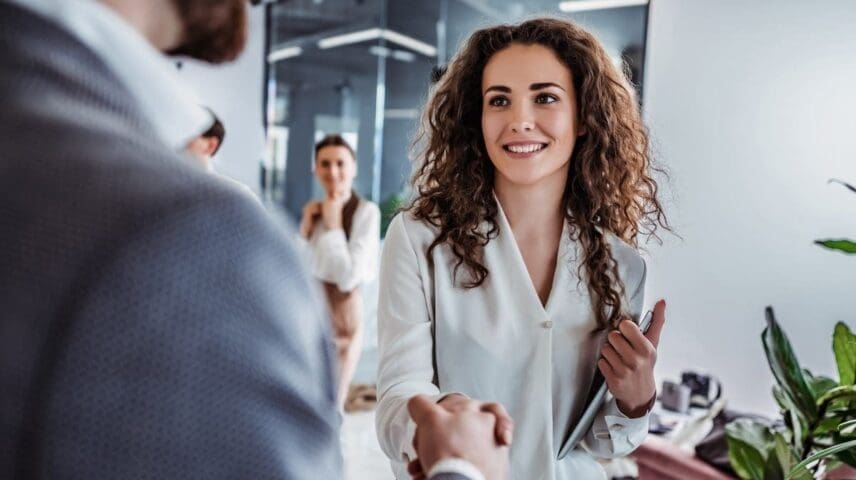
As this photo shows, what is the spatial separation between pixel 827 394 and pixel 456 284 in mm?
Result: 874

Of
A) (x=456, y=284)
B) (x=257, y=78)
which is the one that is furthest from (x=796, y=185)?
(x=257, y=78)

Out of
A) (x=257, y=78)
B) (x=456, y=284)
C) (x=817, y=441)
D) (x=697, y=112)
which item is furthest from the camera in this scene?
(x=257, y=78)

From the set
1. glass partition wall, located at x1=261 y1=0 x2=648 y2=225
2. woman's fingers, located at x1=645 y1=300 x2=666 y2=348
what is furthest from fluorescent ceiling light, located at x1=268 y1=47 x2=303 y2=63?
woman's fingers, located at x1=645 y1=300 x2=666 y2=348

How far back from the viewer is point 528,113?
3.85ft

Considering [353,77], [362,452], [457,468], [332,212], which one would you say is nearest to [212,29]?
[457,468]

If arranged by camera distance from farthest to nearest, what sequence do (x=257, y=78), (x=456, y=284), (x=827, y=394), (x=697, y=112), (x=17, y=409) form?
(x=257, y=78) < (x=697, y=112) < (x=827, y=394) < (x=456, y=284) < (x=17, y=409)

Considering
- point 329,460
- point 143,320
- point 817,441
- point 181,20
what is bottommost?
point 817,441

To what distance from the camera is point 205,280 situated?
428 mm

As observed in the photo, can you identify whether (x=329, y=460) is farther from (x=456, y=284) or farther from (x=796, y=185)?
(x=796, y=185)

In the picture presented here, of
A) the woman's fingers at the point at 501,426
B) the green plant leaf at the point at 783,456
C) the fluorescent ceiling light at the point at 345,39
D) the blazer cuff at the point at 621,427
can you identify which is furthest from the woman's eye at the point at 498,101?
the fluorescent ceiling light at the point at 345,39

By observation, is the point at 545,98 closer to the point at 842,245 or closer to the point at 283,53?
the point at 842,245

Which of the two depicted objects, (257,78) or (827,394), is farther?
(257,78)

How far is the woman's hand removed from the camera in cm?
393

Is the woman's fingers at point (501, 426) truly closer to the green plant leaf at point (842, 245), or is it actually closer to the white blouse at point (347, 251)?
the green plant leaf at point (842, 245)
